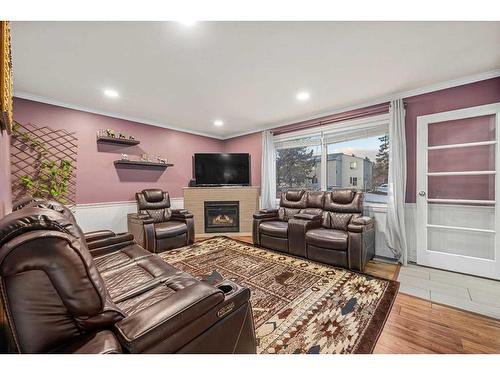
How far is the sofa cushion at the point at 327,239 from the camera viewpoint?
282 centimetres

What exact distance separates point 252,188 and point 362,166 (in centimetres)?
225

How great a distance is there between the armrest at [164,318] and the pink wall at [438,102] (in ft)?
10.9

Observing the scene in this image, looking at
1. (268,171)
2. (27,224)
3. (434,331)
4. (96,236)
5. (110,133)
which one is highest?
(110,133)

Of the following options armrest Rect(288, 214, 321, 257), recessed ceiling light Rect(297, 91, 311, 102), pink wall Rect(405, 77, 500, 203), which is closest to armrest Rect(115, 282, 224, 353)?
armrest Rect(288, 214, 321, 257)

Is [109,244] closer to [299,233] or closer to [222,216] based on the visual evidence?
[299,233]

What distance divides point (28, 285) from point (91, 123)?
394 centimetres

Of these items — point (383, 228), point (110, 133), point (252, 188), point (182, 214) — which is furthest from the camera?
point (252, 188)

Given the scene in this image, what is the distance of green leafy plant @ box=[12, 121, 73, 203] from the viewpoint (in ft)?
10.3

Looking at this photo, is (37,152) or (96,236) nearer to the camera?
(96,236)

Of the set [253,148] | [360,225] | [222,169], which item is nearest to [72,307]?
[360,225]

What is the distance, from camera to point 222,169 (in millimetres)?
5016

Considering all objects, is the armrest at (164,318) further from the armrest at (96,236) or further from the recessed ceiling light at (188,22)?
the recessed ceiling light at (188,22)
